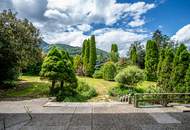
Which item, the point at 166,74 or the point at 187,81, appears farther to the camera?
the point at 166,74

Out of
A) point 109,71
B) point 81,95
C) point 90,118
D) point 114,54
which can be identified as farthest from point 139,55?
point 90,118

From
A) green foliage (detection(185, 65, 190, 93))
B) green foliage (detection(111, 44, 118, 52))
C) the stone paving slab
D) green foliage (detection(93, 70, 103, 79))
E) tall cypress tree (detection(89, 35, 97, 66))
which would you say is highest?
green foliage (detection(111, 44, 118, 52))

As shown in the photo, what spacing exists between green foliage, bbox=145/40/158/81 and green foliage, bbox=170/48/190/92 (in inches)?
560

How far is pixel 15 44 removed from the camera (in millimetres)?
15773

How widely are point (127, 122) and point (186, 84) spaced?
6558 mm

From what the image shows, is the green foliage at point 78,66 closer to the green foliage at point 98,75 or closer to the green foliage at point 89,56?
the green foliage at point 89,56

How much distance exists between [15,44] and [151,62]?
18.0 m

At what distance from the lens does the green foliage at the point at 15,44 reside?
591 inches

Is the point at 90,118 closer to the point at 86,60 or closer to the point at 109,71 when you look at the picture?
the point at 109,71

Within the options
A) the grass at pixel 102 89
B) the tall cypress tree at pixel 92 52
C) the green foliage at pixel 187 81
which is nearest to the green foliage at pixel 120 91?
the grass at pixel 102 89

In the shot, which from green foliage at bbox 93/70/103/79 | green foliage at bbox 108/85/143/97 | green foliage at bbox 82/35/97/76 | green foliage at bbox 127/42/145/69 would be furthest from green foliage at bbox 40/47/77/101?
green foliage at bbox 127/42/145/69

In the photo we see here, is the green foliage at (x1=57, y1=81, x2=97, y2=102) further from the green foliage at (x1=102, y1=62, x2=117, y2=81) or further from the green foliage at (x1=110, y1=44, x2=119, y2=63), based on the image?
the green foliage at (x1=110, y1=44, x2=119, y2=63)

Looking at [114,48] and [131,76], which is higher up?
[114,48]

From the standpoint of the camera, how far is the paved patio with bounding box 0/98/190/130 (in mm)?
7734
